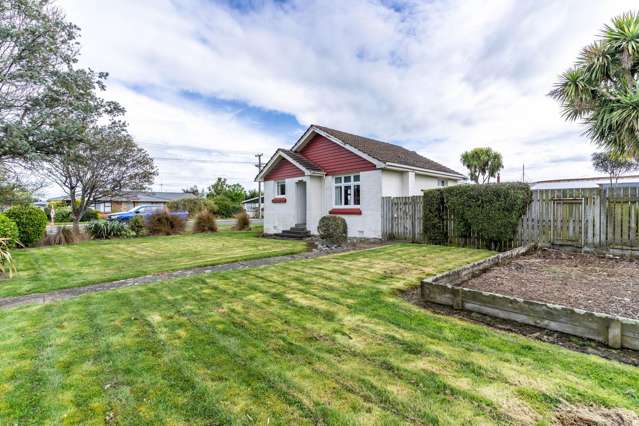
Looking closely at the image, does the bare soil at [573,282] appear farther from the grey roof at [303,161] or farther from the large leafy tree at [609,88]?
the grey roof at [303,161]

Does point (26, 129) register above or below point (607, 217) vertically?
above

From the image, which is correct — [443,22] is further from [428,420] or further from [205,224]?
[205,224]

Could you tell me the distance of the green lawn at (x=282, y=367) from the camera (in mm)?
2123

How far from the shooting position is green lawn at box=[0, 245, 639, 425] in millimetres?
2123

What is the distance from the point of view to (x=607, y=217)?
25.7 feet

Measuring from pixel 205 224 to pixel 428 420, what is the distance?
18861 mm

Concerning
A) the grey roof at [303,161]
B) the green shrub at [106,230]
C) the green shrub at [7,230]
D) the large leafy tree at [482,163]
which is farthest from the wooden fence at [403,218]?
the large leafy tree at [482,163]

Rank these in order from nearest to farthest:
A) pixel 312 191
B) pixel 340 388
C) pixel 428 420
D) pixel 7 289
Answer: pixel 428 420 < pixel 340 388 < pixel 7 289 < pixel 312 191

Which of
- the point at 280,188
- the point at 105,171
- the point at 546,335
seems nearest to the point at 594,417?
the point at 546,335

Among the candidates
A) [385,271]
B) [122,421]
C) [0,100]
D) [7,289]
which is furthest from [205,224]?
[122,421]

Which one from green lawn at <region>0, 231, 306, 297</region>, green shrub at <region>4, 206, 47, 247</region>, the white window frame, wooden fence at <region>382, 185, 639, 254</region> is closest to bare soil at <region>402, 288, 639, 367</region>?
green lawn at <region>0, 231, 306, 297</region>

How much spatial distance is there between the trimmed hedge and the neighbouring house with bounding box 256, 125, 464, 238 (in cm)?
245

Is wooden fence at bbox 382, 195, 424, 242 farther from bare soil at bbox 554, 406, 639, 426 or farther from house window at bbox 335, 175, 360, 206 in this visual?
bare soil at bbox 554, 406, 639, 426

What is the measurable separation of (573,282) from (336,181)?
10.4 m
